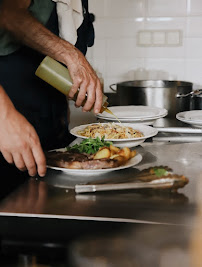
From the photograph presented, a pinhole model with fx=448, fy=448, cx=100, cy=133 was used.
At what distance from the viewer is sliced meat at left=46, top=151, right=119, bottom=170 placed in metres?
1.17

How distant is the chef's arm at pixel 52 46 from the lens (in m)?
1.49

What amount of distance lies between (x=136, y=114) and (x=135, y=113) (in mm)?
29

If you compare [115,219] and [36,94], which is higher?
[36,94]

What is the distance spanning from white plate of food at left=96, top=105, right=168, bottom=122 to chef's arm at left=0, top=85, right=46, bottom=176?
0.80m

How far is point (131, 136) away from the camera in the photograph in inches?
58.9

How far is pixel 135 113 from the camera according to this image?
1914 mm

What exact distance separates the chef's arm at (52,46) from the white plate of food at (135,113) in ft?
1.00

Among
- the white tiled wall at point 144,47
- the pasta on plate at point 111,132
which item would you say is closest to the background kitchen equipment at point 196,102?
the white tiled wall at point 144,47

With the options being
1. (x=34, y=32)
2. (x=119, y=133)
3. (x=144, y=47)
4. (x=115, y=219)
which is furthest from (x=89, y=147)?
(x=144, y=47)

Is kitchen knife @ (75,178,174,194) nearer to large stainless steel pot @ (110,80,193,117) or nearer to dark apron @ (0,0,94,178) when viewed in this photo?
dark apron @ (0,0,94,178)

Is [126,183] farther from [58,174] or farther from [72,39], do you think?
[72,39]

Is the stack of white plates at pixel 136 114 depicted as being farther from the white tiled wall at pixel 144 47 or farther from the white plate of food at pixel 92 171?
the white tiled wall at pixel 144 47

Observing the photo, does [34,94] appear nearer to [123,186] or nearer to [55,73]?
[55,73]

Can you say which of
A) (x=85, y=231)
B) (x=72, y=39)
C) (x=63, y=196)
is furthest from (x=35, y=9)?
(x=85, y=231)
